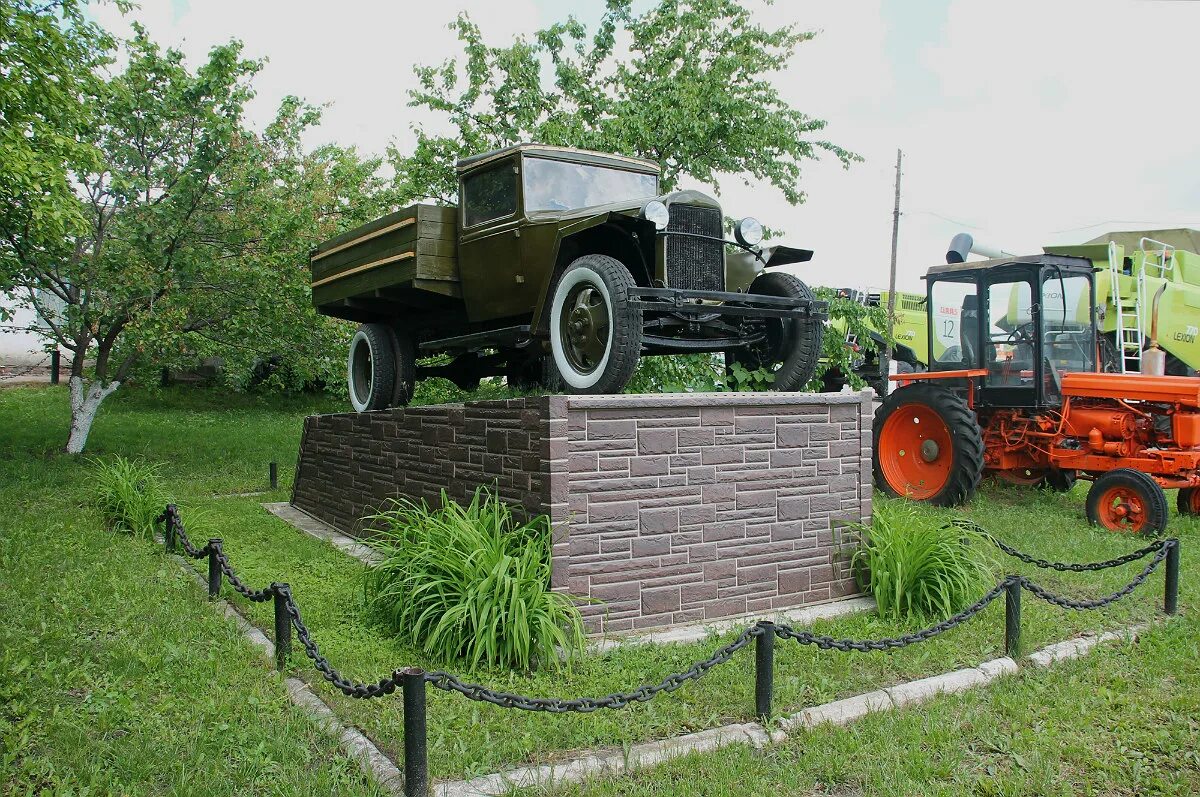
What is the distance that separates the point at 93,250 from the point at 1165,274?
14165 mm

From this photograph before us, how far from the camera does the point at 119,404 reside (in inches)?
765

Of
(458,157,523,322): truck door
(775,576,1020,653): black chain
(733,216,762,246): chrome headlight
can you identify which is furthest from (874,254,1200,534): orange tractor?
(458,157,523,322): truck door

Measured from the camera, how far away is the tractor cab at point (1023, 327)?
914 cm

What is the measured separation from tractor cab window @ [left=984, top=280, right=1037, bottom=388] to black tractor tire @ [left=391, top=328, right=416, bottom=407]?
18.8 ft

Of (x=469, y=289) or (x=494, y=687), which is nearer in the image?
Result: (x=494, y=687)

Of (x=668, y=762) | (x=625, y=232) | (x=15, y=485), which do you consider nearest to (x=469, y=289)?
(x=625, y=232)

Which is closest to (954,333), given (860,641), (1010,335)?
(1010,335)

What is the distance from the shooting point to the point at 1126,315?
1105 centimetres

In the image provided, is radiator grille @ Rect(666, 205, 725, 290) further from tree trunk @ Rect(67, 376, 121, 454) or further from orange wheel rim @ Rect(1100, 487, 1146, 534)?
tree trunk @ Rect(67, 376, 121, 454)


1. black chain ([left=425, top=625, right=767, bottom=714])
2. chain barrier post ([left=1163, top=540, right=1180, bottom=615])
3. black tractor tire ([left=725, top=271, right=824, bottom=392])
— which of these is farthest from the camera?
black tractor tire ([left=725, top=271, right=824, bottom=392])

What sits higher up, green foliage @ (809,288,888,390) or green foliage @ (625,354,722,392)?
green foliage @ (809,288,888,390)

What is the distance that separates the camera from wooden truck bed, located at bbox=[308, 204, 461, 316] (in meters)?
7.13

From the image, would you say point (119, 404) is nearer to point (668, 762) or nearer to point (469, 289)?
point (469, 289)

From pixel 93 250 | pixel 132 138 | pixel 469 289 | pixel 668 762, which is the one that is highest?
pixel 132 138
